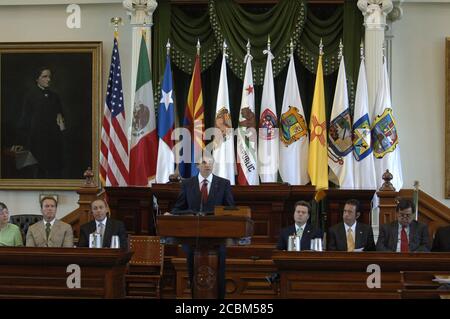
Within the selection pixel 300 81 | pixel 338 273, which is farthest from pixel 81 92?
pixel 338 273

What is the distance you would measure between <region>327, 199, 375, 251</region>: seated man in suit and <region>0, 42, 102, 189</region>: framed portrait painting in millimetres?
4592

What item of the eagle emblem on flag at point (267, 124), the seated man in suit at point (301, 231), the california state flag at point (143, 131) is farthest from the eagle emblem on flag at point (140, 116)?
the seated man in suit at point (301, 231)

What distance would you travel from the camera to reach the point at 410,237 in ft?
35.1

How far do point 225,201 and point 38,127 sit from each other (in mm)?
5179

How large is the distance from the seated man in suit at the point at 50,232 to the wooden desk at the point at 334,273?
2.57 meters

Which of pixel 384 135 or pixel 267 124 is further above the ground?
pixel 267 124

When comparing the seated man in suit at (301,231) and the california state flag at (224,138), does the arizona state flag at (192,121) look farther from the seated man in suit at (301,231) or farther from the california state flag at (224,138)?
the seated man in suit at (301,231)

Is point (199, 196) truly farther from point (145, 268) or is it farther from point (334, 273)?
point (145, 268)

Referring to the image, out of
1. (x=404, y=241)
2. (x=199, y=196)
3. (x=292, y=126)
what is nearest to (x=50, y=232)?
(x=199, y=196)

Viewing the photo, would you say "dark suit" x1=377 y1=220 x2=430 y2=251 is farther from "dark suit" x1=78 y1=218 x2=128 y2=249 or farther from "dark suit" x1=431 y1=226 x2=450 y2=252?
"dark suit" x1=78 y1=218 x2=128 y2=249

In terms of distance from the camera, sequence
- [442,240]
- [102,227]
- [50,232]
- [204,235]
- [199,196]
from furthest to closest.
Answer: [102,227] < [50,232] < [442,240] < [199,196] < [204,235]

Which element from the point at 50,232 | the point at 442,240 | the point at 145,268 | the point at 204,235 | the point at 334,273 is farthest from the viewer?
the point at 145,268

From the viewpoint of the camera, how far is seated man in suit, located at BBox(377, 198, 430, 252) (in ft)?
35.0

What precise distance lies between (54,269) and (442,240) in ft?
12.8
